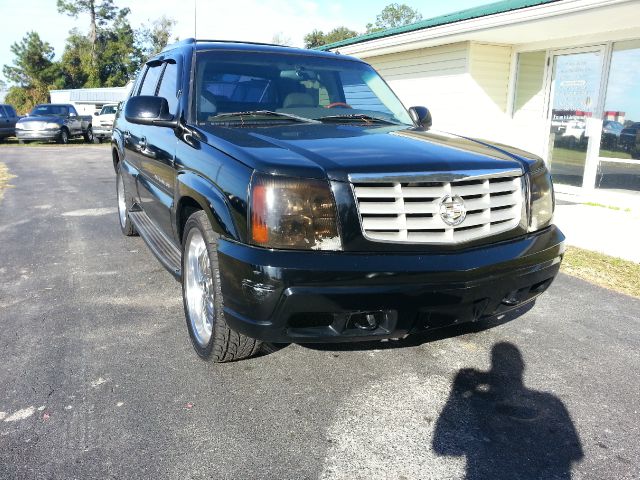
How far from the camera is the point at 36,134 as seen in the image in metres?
22.5

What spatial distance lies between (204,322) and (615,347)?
2.69m

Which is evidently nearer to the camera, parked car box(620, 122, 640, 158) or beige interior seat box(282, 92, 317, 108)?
beige interior seat box(282, 92, 317, 108)

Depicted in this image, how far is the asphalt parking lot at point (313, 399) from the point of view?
2324 millimetres

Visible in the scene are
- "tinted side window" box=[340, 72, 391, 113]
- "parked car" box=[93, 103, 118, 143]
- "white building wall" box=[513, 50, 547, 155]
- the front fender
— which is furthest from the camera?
"parked car" box=[93, 103, 118, 143]

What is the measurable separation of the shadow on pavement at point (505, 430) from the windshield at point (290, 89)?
1.97 m

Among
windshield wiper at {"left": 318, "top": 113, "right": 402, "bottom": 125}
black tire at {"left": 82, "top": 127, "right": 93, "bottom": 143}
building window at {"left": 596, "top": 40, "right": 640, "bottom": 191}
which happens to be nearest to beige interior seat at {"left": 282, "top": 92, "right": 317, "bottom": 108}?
windshield wiper at {"left": 318, "top": 113, "right": 402, "bottom": 125}

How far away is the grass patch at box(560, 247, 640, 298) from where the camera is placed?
4867 mm

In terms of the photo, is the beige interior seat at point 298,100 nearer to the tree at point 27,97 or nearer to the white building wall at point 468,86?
the white building wall at point 468,86

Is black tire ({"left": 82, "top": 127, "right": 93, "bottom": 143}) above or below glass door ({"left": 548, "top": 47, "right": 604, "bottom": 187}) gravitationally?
below

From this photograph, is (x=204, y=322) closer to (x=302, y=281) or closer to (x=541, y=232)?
(x=302, y=281)

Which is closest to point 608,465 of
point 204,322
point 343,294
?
point 343,294

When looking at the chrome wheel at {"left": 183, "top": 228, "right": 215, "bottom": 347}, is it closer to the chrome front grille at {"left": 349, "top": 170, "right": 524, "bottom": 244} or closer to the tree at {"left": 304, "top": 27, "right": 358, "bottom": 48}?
the chrome front grille at {"left": 349, "top": 170, "right": 524, "bottom": 244}

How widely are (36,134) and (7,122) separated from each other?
233 centimetres

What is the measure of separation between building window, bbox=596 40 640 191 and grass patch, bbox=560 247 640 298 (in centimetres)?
398
